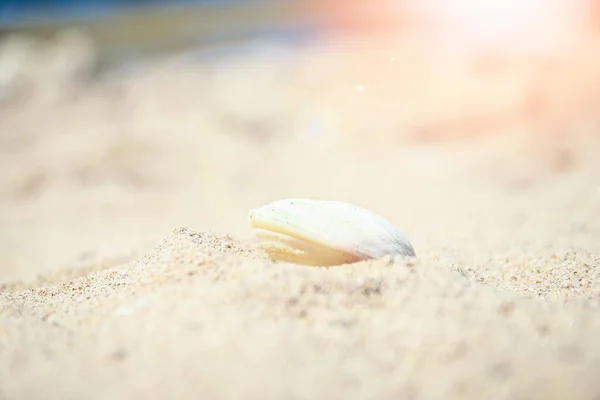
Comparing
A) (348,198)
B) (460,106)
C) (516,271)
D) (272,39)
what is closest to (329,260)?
(516,271)

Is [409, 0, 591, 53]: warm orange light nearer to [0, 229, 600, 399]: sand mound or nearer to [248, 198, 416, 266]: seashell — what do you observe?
[248, 198, 416, 266]: seashell

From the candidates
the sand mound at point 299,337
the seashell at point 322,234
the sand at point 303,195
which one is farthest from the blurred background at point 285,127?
the sand mound at point 299,337

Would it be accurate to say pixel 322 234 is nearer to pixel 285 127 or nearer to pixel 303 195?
Result: pixel 303 195

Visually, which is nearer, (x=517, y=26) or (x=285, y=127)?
(x=285, y=127)

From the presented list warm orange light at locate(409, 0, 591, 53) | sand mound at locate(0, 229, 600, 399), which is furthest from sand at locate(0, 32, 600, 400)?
warm orange light at locate(409, 0, 591, 53)

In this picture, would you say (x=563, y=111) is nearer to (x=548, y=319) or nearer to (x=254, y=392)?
(x=548, y=319)

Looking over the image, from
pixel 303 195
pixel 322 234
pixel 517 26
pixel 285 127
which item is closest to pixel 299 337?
pixel 322 234
